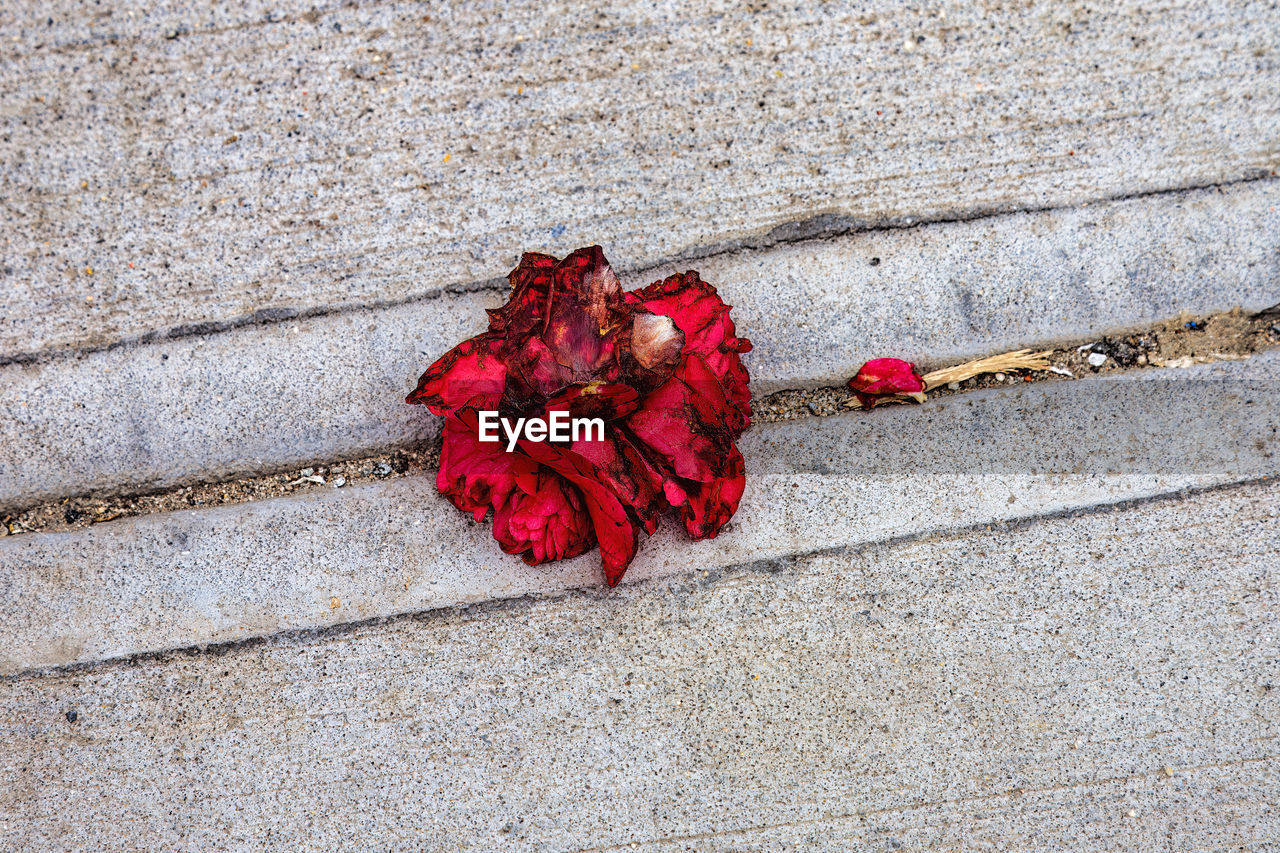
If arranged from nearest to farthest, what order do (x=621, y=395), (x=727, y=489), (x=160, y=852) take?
(x=621, y=395)
(x=727, y=489)
(x=160, y=852)

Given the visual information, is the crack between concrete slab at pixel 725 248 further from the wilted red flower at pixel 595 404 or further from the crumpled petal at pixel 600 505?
the crumpled petal at pixel 600 505

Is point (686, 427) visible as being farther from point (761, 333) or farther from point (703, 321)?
point (761, 333)

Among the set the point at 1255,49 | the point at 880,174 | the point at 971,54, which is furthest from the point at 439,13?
the point at 1255,49

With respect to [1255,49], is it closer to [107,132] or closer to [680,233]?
[680,233]

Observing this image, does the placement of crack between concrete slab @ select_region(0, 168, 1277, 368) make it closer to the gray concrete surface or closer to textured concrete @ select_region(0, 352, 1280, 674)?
textured concrete @ select_region(0, 352, 1280, 674)

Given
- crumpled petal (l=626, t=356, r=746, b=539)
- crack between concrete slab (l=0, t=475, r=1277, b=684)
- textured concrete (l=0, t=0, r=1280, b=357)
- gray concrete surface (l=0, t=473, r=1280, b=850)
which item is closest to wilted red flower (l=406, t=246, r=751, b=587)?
crumpled petal (l=626, t=356, r=746, b=539)

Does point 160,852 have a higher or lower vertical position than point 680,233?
lower

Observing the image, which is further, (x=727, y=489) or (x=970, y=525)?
(x=970, y=525)
